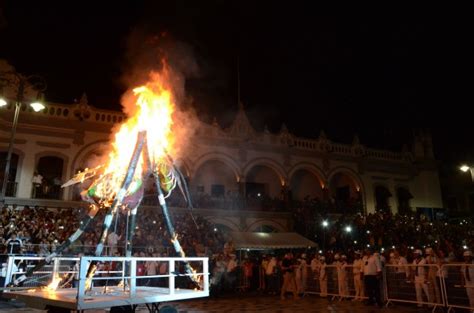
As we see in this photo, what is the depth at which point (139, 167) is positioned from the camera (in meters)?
8.62

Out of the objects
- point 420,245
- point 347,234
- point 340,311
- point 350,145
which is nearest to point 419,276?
point 340,311

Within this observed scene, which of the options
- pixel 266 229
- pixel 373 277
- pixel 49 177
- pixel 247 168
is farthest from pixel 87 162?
pixel 373 277

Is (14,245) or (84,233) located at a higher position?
(84,233)

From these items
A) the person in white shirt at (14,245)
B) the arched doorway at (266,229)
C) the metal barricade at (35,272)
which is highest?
the arched doorway at (266,229)

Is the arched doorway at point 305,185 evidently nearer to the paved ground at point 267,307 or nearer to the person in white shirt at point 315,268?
the person in white shirt at point 315,268

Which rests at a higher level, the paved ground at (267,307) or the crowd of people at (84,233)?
the crowd of people at (84,233)

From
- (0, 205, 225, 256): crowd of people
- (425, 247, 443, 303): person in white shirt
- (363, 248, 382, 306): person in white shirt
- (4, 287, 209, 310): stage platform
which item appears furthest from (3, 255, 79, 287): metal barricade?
(425, 247, 443, 303): person in white shirt

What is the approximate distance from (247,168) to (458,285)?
53.7 ft

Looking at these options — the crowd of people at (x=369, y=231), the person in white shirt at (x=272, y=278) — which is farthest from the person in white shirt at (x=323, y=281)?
the crowd of people at (x=369, y=231)

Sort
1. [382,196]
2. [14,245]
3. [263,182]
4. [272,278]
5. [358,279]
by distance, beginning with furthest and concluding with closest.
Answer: [382,196] < [263,182] < [272,278] < [14,245] < [358,279]

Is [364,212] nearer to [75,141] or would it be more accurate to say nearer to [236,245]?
[236,245]

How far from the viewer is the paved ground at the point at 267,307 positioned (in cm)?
1195

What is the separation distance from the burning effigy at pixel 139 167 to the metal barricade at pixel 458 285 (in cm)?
798

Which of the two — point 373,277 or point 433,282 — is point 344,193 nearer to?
point 373,277
